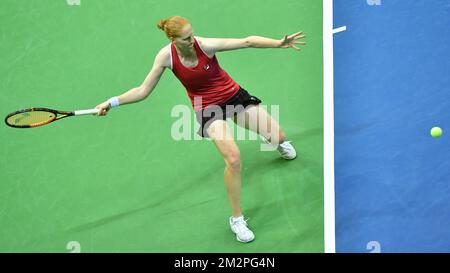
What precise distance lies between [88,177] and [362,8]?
4117mm

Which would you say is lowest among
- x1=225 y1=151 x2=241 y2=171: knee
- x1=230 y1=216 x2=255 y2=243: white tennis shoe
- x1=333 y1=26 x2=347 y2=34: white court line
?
x1=230 y1=216 x2=255 y2=243: white tennis shoe

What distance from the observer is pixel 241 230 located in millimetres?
7852

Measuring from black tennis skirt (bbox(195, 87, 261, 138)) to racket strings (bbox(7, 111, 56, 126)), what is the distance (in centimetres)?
152

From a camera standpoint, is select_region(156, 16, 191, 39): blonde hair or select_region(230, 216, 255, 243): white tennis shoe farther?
select_region(230, 216, 255, 243): white tennis shoe

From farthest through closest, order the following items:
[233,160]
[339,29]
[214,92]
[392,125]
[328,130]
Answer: [339,29] < [328,130] < [392,125] < [214,92] < [233,160]

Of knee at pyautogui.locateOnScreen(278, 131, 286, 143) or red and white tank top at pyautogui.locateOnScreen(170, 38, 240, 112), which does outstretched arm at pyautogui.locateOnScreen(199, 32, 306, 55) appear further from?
knee at pyautogui.locateOnScreen(278, 131, 286, 143)

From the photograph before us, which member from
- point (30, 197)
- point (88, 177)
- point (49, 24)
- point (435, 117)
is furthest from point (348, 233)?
point (49, 24)

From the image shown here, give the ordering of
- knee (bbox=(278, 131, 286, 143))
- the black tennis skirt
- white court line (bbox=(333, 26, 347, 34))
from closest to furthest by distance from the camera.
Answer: the black tennis skirt < knee (bbox=(278, 131, 286, 143)) < white court line (bbox=(333, 26, 347, 34))

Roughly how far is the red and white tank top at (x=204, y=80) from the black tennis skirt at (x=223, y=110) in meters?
0.05

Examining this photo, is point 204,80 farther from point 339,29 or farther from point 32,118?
point 339,29

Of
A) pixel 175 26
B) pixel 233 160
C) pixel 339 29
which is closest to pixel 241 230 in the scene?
pixel 233 160

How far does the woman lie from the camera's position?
301 inches

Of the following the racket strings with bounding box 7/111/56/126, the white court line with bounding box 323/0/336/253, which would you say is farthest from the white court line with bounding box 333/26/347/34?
the racket strings with bounding box 7/111/56/126

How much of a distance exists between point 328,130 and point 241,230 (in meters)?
1.78
